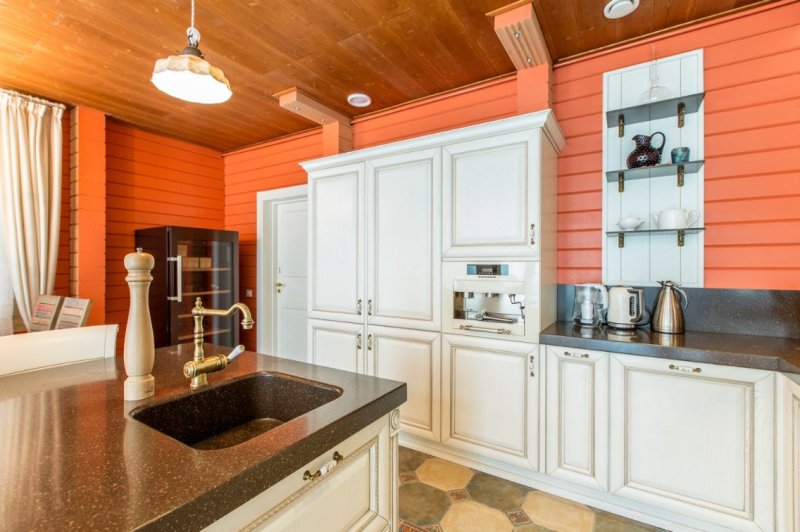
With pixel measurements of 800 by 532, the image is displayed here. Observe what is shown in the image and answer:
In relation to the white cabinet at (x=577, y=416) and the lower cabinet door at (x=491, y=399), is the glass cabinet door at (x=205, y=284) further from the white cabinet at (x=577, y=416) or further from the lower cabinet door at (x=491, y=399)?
the white cabinet at (x=577, y=416)

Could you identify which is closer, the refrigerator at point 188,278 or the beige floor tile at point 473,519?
the beige floor tile at point 473,519

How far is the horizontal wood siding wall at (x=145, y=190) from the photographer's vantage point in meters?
3.65

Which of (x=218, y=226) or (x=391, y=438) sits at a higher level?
(x=218, y=226)

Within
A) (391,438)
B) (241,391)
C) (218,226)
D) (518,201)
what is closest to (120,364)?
(241,391)

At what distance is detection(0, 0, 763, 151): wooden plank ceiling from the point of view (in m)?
2.08

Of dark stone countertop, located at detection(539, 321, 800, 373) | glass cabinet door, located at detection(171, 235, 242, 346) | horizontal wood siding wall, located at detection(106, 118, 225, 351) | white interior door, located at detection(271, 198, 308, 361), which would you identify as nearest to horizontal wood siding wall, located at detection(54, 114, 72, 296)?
horizontal wood siding wall, located at detection(106, 118, 225, 351)

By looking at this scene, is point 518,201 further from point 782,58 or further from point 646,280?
point 782,58

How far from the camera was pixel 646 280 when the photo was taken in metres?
2.38

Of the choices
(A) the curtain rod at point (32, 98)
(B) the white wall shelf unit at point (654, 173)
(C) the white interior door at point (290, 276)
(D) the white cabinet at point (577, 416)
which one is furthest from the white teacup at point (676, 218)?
(A) the curtain rod at point (32, 98)

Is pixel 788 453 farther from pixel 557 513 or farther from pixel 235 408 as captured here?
pixel 235 408

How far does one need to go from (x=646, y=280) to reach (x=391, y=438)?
2.06m

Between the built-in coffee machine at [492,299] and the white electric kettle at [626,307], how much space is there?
1.64ft

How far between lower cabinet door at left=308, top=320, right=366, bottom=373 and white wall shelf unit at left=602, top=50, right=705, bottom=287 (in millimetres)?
1842

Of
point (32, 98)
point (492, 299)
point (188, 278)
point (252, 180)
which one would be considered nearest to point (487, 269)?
point (492, 299)
